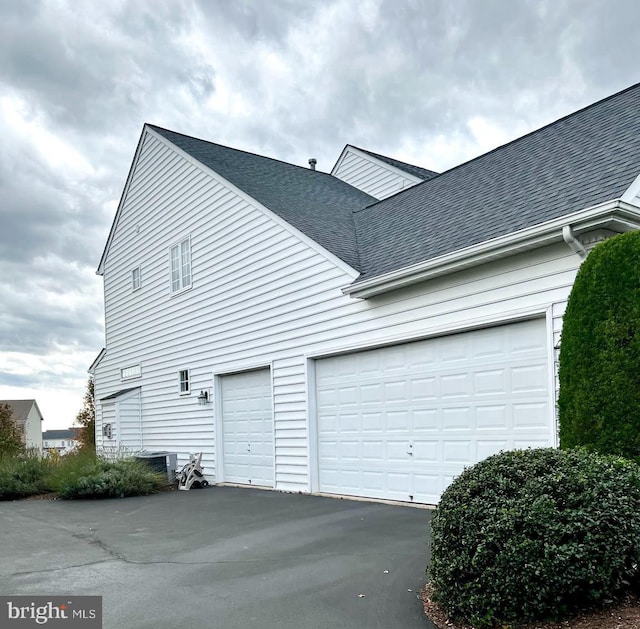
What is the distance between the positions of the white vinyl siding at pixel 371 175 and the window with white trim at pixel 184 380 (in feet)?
23.3

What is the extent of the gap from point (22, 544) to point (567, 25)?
1081cm

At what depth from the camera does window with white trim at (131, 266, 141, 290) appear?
17.2 metres

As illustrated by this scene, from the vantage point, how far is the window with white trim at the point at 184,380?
1450cm

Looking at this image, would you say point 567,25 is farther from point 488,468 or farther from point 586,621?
point 586,621

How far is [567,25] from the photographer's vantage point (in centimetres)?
1045

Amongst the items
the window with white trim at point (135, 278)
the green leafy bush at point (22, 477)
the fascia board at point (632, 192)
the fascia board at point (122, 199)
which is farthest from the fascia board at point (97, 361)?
the fascia board at point (632, 192)

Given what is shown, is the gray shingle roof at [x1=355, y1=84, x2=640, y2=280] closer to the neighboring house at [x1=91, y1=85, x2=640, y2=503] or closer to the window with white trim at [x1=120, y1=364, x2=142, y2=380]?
the neighboring house at [x1=91, y1=85, x2=640, y2=503]

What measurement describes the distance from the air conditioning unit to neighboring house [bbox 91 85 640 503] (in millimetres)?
484

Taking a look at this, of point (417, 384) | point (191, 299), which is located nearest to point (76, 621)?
point (417, 384)

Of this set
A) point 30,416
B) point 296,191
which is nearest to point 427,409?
point 296,191

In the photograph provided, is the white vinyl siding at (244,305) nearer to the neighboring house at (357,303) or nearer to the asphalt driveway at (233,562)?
the neighboring house at (357,303)

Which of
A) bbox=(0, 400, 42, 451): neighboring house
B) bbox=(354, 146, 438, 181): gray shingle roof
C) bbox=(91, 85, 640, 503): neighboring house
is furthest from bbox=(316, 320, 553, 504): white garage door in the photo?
bbox=(0, 400, 42, 451): neighboring house

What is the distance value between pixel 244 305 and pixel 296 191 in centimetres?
343

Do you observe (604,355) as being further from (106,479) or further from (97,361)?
(97,361)
